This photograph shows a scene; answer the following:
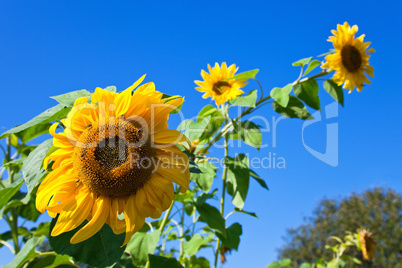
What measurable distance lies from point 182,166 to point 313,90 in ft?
4.82

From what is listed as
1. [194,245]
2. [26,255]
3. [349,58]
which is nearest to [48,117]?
[26,255]

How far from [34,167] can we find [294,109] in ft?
5.13

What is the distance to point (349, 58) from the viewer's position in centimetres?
280

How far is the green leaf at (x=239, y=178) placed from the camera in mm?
2080

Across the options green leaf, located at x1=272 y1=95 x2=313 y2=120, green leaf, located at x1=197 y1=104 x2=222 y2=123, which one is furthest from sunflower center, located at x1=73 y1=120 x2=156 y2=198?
green leaf, located at x1=272 y1=95 x2=313 y2=120

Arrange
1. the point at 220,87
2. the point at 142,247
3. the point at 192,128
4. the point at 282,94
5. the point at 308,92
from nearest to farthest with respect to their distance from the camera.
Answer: the point at 142,247 < the point at 192,128 < the point at 282,94 < the point at 308,92 < the point at 220,87

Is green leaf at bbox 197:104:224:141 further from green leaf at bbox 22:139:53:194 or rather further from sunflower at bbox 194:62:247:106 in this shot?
green leaf at bbox 22:139:53:194

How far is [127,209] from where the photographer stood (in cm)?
117

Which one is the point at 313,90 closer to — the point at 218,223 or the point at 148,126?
the point at 218,223

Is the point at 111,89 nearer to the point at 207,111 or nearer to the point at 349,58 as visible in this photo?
the point at 207,111

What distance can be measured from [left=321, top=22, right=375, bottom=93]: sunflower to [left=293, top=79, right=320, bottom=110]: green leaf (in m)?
0.36

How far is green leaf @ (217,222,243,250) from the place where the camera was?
1.99 meters

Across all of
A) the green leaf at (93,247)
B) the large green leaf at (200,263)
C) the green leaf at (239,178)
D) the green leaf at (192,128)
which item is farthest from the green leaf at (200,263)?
the green leaf at (93,247)

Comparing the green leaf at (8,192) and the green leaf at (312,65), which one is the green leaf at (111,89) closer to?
the green leaf at (8,192)
